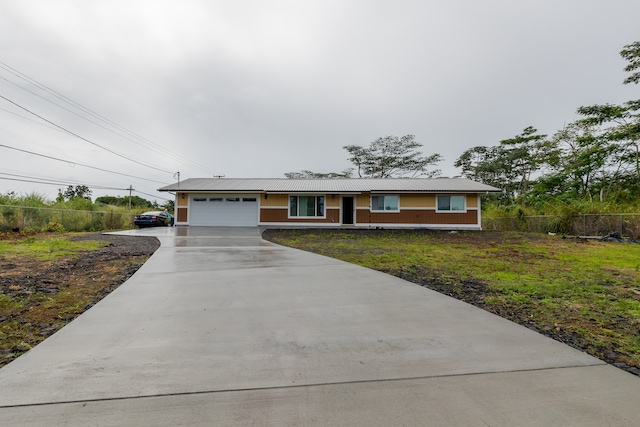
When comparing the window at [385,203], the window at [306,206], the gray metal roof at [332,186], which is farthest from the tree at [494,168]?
the window at [306,206]

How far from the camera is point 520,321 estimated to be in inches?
142

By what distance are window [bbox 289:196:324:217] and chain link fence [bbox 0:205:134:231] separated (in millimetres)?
11000

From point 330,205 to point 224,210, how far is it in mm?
7223

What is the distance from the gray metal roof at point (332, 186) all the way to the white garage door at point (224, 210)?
78cm

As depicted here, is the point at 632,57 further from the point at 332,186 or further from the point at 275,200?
the point at 275,200

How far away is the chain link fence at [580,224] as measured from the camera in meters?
14.0

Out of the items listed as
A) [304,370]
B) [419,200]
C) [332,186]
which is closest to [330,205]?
[332,186]

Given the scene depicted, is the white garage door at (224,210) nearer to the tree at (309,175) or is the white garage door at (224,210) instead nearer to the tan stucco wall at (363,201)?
the tan stucco wall at (363,201)

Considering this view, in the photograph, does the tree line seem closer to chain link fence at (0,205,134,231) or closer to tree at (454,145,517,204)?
tree at (454,145,517,204)

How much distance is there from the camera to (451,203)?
65.0ft

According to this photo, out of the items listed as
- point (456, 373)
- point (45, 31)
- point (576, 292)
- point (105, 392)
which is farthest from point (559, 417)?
point (45, 31)

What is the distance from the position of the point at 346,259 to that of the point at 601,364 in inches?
223

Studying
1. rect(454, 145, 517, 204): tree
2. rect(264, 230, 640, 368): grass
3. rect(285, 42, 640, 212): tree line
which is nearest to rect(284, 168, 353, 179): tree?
rect(285, 42, 640, 212): tree line

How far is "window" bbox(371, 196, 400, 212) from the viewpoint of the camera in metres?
20.2
